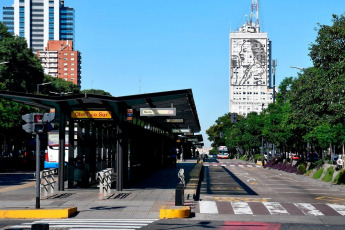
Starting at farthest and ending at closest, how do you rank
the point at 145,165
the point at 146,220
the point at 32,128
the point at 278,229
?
the point at 145,165, the point at 32,128, the point at 146,220, the point at 278,229

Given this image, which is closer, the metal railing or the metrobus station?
the metal railing

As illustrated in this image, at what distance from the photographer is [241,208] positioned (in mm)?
18234

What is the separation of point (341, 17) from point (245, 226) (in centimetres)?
1579

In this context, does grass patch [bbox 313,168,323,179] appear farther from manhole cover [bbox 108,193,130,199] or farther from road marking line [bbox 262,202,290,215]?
manhole cover [bbox 108,193,130,199]

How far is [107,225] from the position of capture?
14109mm

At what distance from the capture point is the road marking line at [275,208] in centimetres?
1745

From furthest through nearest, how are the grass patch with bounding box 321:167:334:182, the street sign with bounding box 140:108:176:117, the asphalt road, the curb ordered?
the grass patch with bounding box 321:167:334:182 < the street sign with bounding box 140:108:176:117 < the curb < the asphalt road

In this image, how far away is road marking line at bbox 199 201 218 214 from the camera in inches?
682

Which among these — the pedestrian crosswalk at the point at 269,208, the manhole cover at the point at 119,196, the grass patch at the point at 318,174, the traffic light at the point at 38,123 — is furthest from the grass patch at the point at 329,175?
the traffic light at the point at 38,123

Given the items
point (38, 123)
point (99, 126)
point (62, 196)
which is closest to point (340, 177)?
point (99, 126)

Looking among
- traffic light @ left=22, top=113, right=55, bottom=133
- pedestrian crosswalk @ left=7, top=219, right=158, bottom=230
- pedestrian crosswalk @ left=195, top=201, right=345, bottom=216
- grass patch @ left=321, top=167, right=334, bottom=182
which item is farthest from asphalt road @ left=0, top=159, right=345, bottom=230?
grass patch @ left=321, top=167, right=334, bottom=182

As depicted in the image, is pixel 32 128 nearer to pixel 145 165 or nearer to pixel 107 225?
pixel 107 225

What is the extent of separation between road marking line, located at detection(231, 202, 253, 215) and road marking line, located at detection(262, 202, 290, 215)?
711 mm

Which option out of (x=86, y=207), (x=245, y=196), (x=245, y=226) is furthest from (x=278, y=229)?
(x=245, y=196)
